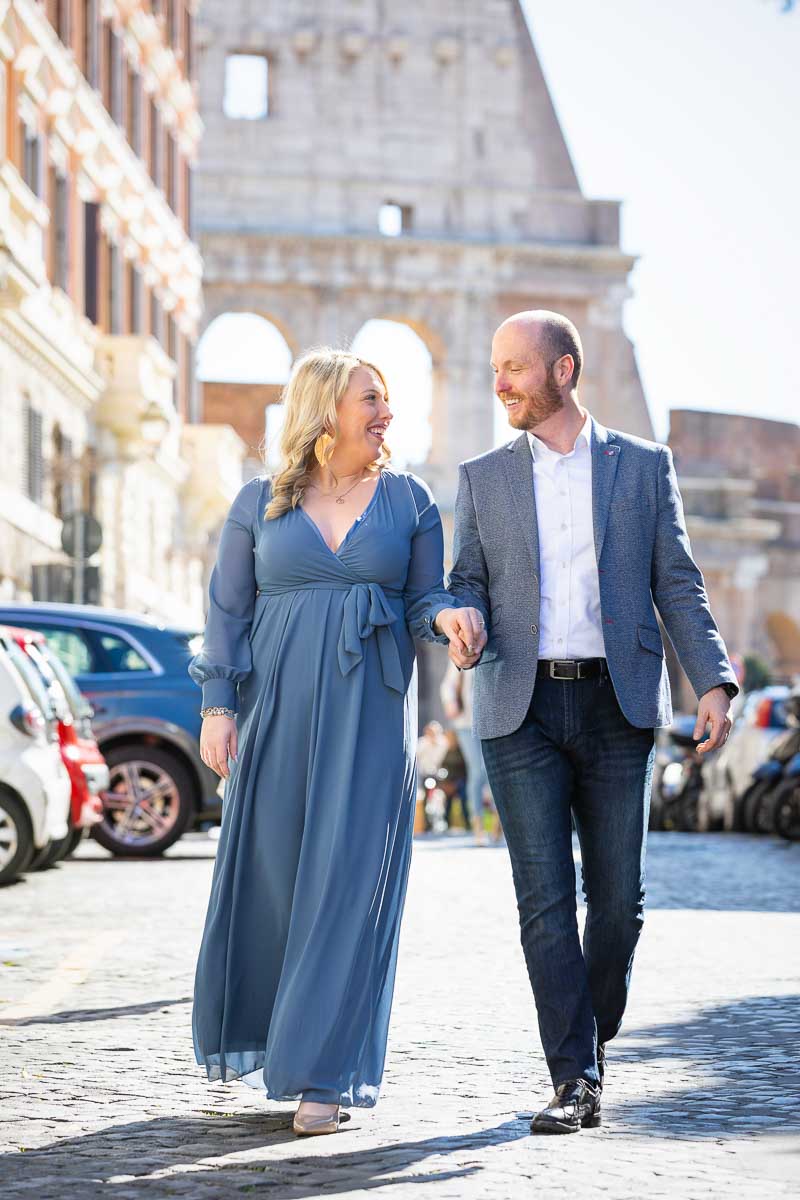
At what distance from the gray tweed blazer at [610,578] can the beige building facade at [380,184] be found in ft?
169

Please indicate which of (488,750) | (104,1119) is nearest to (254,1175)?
(104,1119)

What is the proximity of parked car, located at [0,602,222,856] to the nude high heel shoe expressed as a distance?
38.2ft

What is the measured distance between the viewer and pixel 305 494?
253 inches

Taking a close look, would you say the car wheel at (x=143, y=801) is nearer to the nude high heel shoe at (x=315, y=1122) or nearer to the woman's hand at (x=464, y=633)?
the woman's hand at (x=464, y=633)

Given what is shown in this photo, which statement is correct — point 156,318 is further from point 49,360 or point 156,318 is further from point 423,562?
point 423,562

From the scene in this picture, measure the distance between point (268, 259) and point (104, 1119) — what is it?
176ft

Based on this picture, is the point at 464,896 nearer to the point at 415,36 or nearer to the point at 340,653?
the point at 340,653

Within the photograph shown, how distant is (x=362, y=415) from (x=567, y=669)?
2.68 feet

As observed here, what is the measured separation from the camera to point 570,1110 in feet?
19.3

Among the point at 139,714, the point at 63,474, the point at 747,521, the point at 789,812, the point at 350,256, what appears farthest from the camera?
the point at 747,521

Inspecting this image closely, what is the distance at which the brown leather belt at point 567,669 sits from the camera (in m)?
6.17

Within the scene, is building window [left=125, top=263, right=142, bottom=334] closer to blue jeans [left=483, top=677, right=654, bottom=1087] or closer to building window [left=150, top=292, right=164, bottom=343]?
building window [left=150, top=292, right=164, bottom=343]

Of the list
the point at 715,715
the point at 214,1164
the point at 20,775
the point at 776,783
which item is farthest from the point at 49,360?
the point at 214,1164

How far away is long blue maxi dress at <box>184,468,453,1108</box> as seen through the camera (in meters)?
5.91
